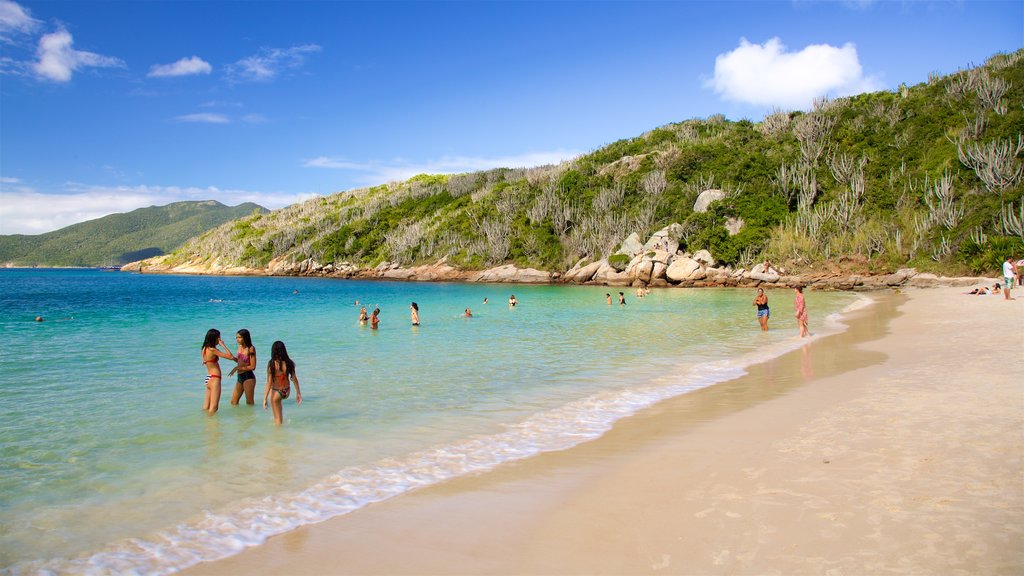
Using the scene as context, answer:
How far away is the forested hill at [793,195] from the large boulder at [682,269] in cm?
343

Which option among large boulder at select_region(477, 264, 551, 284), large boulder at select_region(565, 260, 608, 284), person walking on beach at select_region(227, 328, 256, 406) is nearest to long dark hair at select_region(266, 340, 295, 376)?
person walking on beach at select_region(227, 328, 256, 406)

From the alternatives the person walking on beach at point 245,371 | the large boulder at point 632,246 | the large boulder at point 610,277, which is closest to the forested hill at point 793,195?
the large boulder at point 632,246

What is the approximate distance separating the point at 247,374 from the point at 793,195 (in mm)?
62349

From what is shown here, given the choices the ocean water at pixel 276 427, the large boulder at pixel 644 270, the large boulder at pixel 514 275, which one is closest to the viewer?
the ocean water at pixel 276 427

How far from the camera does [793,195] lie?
198 ft

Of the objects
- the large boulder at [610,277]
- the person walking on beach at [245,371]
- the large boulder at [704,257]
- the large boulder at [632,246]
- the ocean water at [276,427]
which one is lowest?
the ocean water at [276,427]

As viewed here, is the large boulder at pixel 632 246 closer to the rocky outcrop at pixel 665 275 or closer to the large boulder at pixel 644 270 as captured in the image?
the rocky outcrop at pixel 665 275

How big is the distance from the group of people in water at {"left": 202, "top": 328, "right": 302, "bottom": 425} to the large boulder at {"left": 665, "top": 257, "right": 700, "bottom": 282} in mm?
48676

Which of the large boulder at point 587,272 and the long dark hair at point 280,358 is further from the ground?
the large boulder at point 587,272

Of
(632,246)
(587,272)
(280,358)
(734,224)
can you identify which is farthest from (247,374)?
(734,224)

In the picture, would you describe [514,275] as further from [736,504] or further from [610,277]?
[736,504]

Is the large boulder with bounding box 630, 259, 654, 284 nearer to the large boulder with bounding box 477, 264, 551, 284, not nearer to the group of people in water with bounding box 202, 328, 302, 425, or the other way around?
the large boulder with bounding box 477, 264, 551, 284

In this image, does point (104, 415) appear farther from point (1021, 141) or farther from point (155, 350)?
point (1021, 141)

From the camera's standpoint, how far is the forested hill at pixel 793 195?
46438 mm
